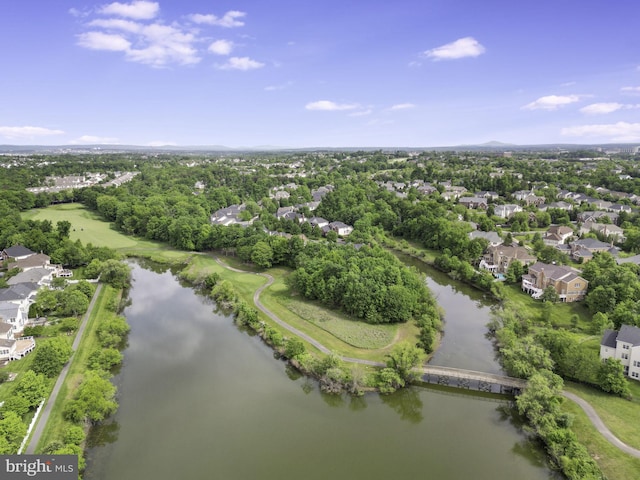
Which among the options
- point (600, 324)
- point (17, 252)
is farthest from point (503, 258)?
point (17, 252)

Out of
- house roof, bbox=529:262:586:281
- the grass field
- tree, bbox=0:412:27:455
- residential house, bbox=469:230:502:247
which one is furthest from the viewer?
the grass field

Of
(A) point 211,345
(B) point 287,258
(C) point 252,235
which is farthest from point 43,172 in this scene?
(A) point 211,345

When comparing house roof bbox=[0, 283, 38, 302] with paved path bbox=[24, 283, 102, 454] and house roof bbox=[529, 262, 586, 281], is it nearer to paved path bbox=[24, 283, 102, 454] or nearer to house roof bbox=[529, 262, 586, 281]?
paved path bbox=[24, 283, 102, 454]

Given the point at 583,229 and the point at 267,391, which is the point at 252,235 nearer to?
the point at 267,391

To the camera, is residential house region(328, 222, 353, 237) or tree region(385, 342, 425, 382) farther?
residential house region(328, 222, 353, 237)

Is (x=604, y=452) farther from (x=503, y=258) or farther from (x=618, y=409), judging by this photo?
(x=503, y=258)

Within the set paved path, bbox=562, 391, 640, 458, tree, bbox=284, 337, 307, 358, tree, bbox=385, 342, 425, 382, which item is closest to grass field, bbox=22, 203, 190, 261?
tree, bbox=284, 337, 307, 358

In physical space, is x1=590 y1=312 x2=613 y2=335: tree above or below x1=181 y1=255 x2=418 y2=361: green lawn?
above
